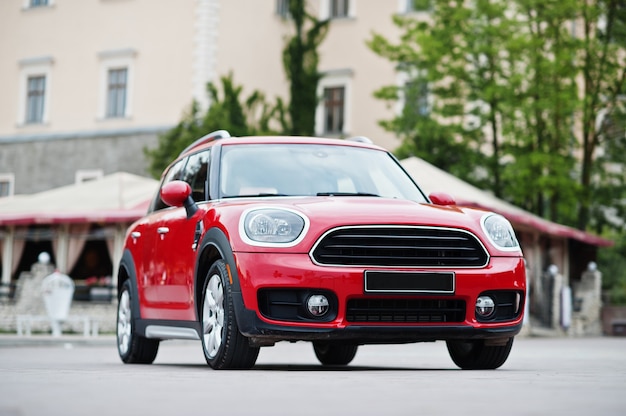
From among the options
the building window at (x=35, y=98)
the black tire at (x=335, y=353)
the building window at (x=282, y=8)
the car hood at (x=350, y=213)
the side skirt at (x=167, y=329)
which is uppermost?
the building window at (x=282, y=8)

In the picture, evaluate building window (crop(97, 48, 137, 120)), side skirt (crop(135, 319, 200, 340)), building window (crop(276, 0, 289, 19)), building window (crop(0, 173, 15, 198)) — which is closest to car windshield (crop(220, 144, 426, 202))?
side skirt (crop(135, 319, 200, 340))

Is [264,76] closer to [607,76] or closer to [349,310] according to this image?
[607,76]

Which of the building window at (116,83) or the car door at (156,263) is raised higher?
the building window at (116,83)

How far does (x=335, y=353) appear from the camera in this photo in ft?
37.5

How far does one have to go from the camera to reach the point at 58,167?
Answer: 42.7 meters

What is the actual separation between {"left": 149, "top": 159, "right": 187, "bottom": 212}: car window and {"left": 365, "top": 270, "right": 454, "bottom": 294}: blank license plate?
3164mm

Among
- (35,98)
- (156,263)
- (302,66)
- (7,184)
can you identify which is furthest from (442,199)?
(7,184)

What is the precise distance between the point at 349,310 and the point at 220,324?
0.96 meters

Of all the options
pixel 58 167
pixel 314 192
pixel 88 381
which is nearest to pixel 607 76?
pixel 58 167

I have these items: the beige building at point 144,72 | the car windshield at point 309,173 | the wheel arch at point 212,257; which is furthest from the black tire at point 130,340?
the beige building at point 144,72

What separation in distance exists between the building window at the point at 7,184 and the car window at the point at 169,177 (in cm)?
3346

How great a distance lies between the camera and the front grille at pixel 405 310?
8.38 m

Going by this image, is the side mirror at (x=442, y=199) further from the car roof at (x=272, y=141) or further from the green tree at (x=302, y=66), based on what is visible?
the green tree at (x=302, y=66)

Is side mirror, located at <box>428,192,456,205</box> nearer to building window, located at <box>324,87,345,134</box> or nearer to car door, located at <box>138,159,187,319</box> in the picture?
car door, located at <box>138,159,187,319</box>
